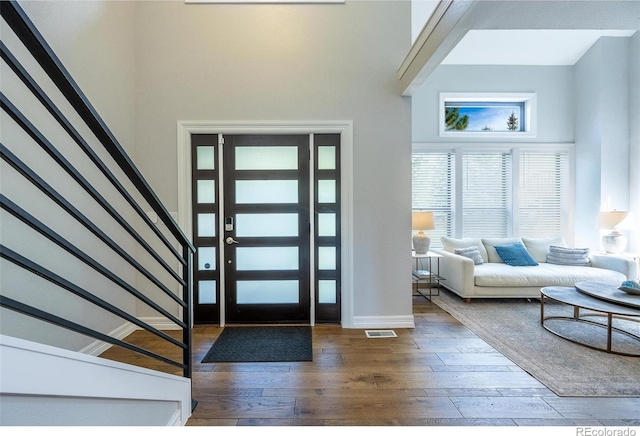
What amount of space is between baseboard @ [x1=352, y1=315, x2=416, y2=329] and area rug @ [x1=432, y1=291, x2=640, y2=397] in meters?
0.65

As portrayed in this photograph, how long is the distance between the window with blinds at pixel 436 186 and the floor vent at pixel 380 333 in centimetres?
267

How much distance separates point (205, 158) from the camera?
3215 mm

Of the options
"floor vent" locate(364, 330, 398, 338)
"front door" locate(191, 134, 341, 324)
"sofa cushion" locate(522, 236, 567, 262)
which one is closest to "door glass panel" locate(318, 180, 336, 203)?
"front door" locate(191, 134, 341, 324)

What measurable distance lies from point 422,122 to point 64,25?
4.62 meters

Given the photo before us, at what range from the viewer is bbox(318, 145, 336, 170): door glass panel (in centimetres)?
322

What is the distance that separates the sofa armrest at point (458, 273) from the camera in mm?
4012

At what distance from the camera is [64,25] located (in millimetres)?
2268

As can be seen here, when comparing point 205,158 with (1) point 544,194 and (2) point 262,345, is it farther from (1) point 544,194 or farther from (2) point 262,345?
(1) point 544,194

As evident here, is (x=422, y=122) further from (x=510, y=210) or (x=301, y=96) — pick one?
(x=301, y=96)

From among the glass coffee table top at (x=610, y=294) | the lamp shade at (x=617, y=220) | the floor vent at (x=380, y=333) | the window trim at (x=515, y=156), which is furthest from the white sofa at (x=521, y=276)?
the floor vent at (x=380, y=333)

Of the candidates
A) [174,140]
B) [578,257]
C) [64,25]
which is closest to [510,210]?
[578,257]

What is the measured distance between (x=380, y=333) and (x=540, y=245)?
343 centimetres

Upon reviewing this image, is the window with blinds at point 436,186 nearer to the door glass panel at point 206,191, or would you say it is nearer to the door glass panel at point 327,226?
the door glass panel at point 327,226

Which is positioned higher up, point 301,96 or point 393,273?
point 301,96
